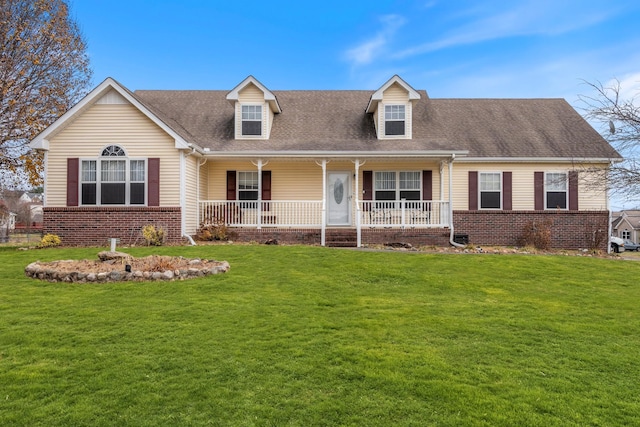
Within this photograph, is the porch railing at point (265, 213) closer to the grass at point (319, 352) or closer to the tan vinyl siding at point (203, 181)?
the tan vinyl siding at point (203, 181)

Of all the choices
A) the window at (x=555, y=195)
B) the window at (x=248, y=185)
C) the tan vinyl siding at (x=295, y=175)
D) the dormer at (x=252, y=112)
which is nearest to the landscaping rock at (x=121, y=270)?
the window at (x=248, y=185)

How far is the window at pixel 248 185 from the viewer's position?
16.3 meters

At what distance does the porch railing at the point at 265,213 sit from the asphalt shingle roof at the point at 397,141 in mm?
2049

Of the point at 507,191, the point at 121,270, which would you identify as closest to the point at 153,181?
the point at 121,270

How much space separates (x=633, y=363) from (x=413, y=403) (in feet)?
9.22

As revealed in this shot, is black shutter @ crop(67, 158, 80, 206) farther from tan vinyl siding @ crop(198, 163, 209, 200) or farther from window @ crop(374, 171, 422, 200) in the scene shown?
window @ crop(374, 171, 422, 200)

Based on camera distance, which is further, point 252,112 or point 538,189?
point 252,112

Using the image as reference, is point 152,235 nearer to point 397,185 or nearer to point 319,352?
point 397,185

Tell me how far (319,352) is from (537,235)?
1278 cm

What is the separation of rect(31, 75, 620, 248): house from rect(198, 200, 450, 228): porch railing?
0.05 metres

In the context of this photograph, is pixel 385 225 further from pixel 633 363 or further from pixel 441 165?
pixel 633 363

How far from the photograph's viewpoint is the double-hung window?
53.2 feet

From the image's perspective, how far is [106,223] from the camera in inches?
536

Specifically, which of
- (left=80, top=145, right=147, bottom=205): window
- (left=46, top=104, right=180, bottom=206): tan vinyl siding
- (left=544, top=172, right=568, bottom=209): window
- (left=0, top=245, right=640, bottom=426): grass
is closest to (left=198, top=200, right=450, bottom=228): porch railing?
(left=46, top=104, right=180, bottom=206): tan vinyl siding
